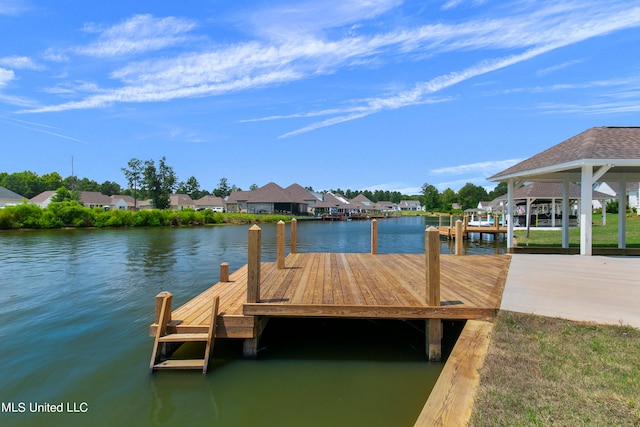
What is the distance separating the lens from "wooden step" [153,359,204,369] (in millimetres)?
4613

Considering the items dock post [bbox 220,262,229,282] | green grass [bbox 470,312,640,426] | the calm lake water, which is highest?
dock post [bbox 220,262,229,282]

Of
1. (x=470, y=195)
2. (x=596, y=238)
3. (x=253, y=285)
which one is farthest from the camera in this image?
(x=470, y=195)

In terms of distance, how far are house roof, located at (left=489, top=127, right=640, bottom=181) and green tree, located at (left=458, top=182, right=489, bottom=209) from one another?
102 meters

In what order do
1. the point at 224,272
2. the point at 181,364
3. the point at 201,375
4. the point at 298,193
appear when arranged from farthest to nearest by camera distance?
the point at 298,193 → the point at 224,272 → the point at 181,364 → the point at 201,375

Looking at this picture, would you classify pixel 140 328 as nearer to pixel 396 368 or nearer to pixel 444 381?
pixel 396 368

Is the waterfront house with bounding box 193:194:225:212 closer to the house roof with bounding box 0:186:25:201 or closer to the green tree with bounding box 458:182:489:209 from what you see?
the house roof with bounding box 0:186:25:201

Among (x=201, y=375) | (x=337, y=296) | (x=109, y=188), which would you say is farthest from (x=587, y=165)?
(x=109, y=188)

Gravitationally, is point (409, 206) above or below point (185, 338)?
above

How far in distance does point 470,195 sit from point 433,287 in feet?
373

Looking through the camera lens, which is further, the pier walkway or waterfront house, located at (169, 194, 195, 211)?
waterfront house, located at (169, 194, 195, 211)

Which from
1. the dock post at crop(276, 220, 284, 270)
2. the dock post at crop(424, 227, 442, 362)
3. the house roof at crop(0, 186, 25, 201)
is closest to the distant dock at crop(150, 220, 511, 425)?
the dock post at crop(424, 227, 442, 362)

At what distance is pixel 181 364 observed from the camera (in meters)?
4.66

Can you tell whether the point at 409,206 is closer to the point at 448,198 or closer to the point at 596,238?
the point at 448,198

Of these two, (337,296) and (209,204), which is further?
(209,204)
